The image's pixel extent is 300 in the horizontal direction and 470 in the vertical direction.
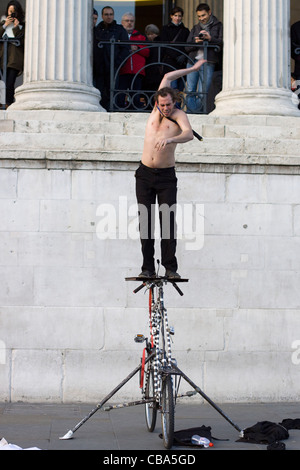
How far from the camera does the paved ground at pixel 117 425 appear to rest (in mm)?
9141

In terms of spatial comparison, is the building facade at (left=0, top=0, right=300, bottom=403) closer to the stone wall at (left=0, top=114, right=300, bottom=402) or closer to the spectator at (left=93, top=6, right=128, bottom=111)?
the stone wall at (left=0, top=114, right=300, bottom=402)

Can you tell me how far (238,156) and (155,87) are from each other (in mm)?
2932

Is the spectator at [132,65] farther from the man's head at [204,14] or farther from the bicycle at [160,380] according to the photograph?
the bicycle at [160,380]

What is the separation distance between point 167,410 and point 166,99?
3.09 meters

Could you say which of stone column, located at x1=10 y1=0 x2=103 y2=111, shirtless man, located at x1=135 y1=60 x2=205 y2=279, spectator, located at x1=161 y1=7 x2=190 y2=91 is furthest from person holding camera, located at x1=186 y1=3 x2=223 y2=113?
shirtless man, located at x1=135 y1=60 x2=205 y2=279

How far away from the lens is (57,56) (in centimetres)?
1292

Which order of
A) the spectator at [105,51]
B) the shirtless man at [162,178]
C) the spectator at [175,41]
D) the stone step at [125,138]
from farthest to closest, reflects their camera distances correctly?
the spectator at [175,41]
the spectator at [105,51]
the stone step at [125,138]
the shirtless man at [162,178]

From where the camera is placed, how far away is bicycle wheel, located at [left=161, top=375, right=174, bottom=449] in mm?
8656

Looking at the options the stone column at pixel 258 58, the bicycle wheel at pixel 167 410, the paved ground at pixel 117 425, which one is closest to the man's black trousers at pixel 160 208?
the bicycle wheel at pixel 167 410

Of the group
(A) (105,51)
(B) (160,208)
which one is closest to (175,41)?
(A) (105,51)

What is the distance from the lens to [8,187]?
12.2 metres

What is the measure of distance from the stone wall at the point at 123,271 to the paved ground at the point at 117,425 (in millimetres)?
432
